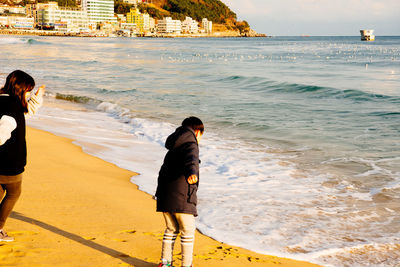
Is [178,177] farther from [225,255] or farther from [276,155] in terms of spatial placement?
[276,155]

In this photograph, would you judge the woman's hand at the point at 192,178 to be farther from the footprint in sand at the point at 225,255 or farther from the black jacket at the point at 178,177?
the footprint in sand at the point at 225,255

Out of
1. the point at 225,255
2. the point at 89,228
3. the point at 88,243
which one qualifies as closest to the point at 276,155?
the point at 225,255

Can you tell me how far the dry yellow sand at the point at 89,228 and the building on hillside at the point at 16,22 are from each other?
195365mm

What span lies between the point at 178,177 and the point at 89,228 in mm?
1632

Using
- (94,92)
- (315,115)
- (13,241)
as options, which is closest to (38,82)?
(94,92)

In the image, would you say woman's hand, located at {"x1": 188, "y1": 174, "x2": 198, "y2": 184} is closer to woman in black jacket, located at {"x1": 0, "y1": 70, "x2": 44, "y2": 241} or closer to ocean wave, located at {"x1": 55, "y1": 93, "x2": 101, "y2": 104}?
woman in black jacket, located at {"x1": 0, "y1": 70, "x2": 44, "y2": 241}

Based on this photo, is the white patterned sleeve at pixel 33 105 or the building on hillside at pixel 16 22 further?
the building on hillside at pixel 16 22

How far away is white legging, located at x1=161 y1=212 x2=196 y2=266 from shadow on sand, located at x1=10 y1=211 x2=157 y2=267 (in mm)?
350

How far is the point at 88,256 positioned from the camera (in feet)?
12.2

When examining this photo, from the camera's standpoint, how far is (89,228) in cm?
439

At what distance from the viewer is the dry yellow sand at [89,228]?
12.2ft

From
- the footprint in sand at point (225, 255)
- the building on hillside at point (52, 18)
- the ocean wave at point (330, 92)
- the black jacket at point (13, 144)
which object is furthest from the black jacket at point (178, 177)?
the building on hillside at point (52, 18)

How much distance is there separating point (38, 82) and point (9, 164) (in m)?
21.7

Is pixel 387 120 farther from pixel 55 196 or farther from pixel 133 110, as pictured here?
pixel 55 196
